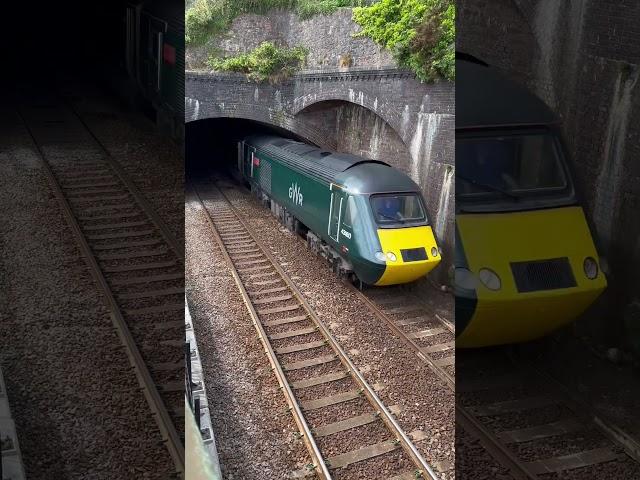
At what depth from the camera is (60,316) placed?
1.09 metres

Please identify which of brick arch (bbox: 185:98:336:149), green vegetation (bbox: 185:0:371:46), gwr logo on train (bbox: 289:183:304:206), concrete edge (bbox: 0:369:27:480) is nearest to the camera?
concrete edge (bbox: 0:369:27:480)

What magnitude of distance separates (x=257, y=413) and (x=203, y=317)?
1.44 metres

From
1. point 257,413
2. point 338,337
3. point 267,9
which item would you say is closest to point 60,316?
point 257,413

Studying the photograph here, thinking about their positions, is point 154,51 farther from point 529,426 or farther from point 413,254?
point 413,254

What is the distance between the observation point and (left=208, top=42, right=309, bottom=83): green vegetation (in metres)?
5.78

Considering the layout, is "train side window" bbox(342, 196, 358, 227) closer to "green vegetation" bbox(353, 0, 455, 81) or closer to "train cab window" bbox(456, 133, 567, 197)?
"green vegetation" bbox(353, 0, 455, 81)

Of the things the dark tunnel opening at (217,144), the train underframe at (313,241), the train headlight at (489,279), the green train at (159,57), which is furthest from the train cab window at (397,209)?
the green train at (159,57)

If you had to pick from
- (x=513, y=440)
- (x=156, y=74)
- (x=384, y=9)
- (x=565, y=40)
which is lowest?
(x=513, y=440)

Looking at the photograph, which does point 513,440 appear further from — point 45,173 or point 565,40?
point 45,173

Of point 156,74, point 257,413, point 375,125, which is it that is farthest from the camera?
point 375,125

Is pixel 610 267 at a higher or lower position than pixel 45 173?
lower

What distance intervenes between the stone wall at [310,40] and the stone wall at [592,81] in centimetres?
430

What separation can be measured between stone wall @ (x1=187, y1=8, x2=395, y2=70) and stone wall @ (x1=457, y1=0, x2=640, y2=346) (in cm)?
430

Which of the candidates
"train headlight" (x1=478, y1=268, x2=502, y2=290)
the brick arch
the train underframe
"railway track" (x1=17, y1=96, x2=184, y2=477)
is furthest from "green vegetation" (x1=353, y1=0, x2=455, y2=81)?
"railway track" (x1=17, y1=96, x2=184, y2=477)
